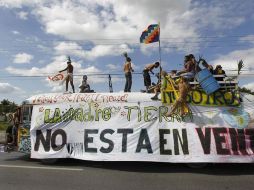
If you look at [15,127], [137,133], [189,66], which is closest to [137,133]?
[137,133]

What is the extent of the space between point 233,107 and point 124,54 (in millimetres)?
4963

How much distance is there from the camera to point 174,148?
9.68 m

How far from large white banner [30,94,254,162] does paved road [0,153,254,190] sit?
34cm

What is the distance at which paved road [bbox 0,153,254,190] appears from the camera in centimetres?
775

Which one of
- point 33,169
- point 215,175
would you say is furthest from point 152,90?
point 33,169

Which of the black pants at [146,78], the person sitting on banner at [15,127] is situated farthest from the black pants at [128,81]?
the person sitting on banner at [15,127]

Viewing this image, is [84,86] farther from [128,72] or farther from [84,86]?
[128,72]

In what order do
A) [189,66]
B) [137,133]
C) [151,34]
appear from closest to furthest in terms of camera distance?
[137,133]
[189,66]
[151,34]

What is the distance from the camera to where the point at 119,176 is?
886 cm

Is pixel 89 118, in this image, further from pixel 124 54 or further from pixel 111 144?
pixel 124 54

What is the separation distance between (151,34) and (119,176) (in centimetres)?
611

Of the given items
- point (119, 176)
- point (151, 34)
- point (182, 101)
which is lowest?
point (119, 176)

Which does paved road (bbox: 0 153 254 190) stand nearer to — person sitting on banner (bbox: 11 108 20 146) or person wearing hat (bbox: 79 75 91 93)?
person sitting on banner (bbox: 11 108 20 146)

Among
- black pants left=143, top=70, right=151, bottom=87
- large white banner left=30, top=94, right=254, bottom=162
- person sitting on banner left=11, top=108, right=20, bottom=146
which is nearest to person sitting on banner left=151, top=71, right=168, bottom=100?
large white banner left=30, top=94, right=254, bottom=162
